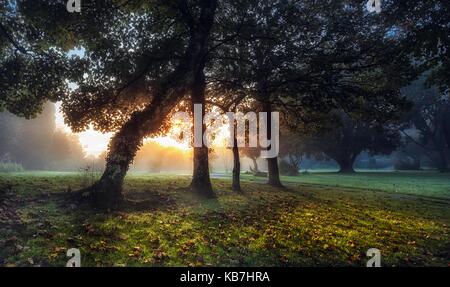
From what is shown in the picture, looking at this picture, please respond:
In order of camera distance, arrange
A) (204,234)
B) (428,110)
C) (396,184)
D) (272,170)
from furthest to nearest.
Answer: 1. (428,110)
2. (396,184)
3. (272,170)
4. (204,234)

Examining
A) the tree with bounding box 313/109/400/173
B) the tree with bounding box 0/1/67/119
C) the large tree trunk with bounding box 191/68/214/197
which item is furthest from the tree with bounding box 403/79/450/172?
the tree with bounding box 0/1/67/119

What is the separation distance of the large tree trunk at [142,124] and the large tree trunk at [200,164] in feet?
9.83

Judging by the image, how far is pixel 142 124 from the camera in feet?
45.0

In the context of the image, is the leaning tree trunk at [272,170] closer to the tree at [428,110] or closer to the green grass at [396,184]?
the green grass at [396,184]

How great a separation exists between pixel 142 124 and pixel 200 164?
5625 millimetres

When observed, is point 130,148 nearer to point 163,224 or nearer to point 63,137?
point 163,224

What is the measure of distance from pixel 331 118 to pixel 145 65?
1337cm

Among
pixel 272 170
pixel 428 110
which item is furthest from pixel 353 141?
pixel 272 170

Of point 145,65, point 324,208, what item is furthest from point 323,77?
point 145,65

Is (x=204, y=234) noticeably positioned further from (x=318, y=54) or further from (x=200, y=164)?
(x=318, y=54)

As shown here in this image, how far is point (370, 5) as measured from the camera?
17766 mm

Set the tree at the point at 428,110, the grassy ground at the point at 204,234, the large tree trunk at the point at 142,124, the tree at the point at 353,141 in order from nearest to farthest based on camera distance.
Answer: the grassy ground at the point at 204,234 → the large tree trunk at the point at 142,124 → the tree at the point at 353,141 → the tree at the point at 428,110

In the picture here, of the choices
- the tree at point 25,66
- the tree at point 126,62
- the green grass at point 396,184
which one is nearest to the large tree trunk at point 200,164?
the tree at point 126,62

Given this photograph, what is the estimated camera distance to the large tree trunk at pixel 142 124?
12742 mm
